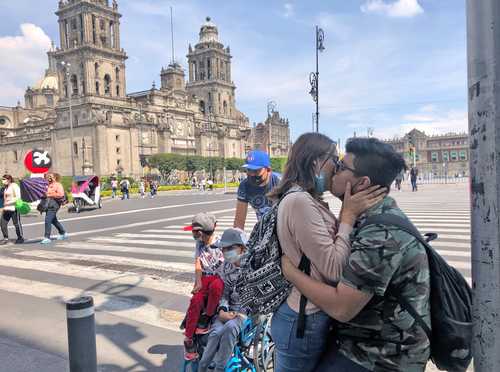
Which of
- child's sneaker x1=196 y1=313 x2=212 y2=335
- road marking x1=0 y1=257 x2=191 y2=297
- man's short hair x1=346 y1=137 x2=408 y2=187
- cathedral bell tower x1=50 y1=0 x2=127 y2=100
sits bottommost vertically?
road marking x1=0 y1=257 x2=191 y2=297

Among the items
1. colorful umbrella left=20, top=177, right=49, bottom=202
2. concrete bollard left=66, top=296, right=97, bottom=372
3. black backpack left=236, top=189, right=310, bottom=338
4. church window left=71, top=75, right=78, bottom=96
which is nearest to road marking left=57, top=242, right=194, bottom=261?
colorful umbrella left=20, top=177, right=49, bottom=202

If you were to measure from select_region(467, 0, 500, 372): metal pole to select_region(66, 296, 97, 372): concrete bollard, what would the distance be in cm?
228

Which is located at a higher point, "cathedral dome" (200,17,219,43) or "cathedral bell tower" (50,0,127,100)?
"cathedral dome" (200,17,219,43)

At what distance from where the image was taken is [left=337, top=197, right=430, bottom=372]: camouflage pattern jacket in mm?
1634

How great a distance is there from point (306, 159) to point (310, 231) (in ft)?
1.36

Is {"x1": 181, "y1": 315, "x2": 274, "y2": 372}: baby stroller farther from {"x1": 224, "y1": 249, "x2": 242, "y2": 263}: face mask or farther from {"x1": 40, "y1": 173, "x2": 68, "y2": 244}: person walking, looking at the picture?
{"x1": 40, "y1": 173, "x2": 68, "y2": 244}: person walking

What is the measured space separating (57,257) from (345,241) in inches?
336

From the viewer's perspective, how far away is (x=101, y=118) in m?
61.2

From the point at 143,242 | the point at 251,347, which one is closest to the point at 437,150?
the point at 143,242

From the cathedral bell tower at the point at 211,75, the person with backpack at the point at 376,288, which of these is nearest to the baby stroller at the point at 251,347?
the person with backpack at the point at 376,288

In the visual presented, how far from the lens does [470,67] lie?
5.74 ft

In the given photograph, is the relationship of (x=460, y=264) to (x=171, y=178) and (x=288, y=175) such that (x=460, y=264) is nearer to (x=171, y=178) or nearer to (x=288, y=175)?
(x=288, y=175)

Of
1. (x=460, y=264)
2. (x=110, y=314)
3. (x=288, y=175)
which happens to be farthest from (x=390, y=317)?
(x=460, y=264)

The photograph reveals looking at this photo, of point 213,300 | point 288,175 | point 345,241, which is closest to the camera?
point 345,241
